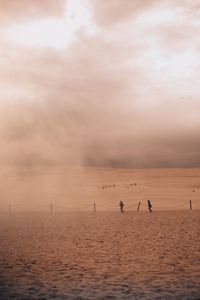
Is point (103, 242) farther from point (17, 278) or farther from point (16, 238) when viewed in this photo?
point (17, 278)

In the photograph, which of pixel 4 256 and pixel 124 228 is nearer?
pixel 4 256

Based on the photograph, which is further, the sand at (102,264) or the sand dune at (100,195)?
the sand dune at (100,195)

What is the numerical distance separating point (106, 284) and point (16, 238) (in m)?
12.9

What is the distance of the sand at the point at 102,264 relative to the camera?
37.8ft

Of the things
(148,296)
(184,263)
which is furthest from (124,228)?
(148,296)

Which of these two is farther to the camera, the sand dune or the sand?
the sand dune

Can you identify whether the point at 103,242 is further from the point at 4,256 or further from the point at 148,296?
the point at 148,296

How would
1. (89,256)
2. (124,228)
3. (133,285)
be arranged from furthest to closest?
(124,228), (89,256), (133,285)

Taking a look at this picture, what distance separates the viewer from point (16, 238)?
79.4 feet

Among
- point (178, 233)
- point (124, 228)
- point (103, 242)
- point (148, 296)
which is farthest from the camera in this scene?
point (124, 228)

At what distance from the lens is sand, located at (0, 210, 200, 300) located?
37.8ft

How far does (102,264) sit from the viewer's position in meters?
15.4

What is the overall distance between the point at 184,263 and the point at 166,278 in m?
2.58

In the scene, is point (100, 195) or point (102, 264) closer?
point (102, 264)
